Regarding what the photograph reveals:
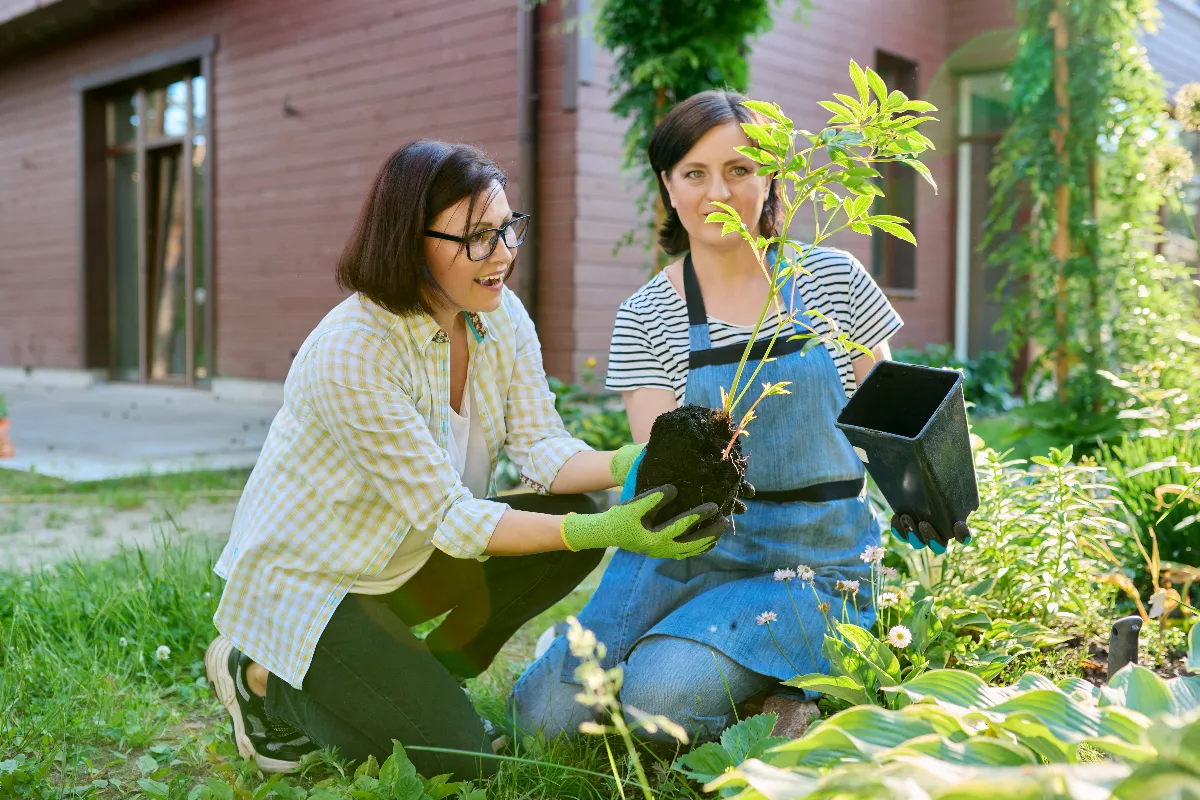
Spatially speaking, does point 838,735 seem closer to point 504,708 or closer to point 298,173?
point 504,708

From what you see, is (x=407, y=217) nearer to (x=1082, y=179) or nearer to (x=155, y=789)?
(x=155, y=789)

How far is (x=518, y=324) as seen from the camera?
239 cm

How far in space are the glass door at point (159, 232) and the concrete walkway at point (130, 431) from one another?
16.7 inches

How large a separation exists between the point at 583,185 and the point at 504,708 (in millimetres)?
4527

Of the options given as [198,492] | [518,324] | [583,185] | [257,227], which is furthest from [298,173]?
[518,324]

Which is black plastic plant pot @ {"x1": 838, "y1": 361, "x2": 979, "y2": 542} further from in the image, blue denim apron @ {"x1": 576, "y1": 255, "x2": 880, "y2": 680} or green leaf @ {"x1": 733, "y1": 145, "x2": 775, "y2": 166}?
green leaf @ {"x1": 733, "y1": 145, "x2": 775, "y2": 166}

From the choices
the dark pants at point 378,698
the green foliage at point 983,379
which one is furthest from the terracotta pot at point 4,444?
the green foliage at point 983,379

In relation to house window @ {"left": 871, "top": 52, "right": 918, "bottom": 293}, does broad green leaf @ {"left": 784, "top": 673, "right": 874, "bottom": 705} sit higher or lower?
lower

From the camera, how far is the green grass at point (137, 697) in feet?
6.45

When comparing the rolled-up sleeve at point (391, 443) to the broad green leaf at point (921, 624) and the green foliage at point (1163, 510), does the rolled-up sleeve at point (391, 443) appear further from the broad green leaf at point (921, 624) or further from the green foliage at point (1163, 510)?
the green foliage at point (1163, 510)

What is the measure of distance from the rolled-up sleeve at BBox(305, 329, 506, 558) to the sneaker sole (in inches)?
23.4

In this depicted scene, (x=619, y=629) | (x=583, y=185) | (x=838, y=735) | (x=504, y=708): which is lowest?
(x=504, y=708)

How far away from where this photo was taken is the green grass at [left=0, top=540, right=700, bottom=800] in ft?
6.45

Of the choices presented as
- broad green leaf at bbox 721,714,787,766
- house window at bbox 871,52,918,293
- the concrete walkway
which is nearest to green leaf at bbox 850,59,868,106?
broad green leaf at bbox 721,714,787,766
